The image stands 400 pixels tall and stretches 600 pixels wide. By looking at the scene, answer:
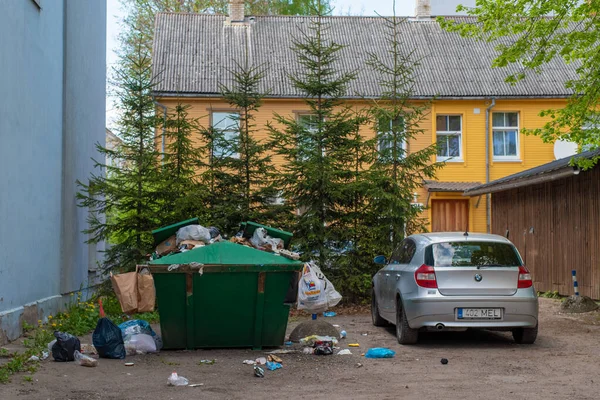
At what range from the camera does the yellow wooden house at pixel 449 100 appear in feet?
95.9

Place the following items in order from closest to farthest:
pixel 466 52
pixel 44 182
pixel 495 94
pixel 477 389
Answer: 1. pixel 477 389
2. pixel 44 182
3. pixel 495 94
4. pixel 466 52

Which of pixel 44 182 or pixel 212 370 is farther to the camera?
pixel 44 182

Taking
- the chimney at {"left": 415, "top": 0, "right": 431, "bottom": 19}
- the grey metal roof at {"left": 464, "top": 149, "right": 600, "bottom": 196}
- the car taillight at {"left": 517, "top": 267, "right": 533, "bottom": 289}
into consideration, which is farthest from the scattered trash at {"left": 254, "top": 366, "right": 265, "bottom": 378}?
the chimney at {"left": 415, "top": 0, "right": 431, "bottom": 19}

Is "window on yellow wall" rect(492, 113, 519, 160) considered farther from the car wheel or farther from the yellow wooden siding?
the car wheel

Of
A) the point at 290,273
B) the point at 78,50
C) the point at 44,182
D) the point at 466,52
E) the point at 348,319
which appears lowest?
the point at 348,319

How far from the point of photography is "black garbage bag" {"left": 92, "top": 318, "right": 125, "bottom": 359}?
9.73m

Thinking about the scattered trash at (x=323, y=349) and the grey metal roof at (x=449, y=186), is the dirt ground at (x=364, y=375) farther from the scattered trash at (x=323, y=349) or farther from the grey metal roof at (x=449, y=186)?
the grey metal roof at (x=449, y=186)

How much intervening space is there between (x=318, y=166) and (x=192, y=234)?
6.36 metres

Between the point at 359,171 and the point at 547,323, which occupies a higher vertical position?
the point at 359,171

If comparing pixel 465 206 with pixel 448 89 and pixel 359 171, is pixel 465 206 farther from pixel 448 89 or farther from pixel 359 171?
pixel 359 171

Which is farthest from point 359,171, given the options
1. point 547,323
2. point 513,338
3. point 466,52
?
point 466,52

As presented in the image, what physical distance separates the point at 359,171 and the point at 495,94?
13912mm

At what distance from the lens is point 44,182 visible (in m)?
13.8

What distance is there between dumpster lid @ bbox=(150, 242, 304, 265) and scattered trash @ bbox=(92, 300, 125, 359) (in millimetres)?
979
